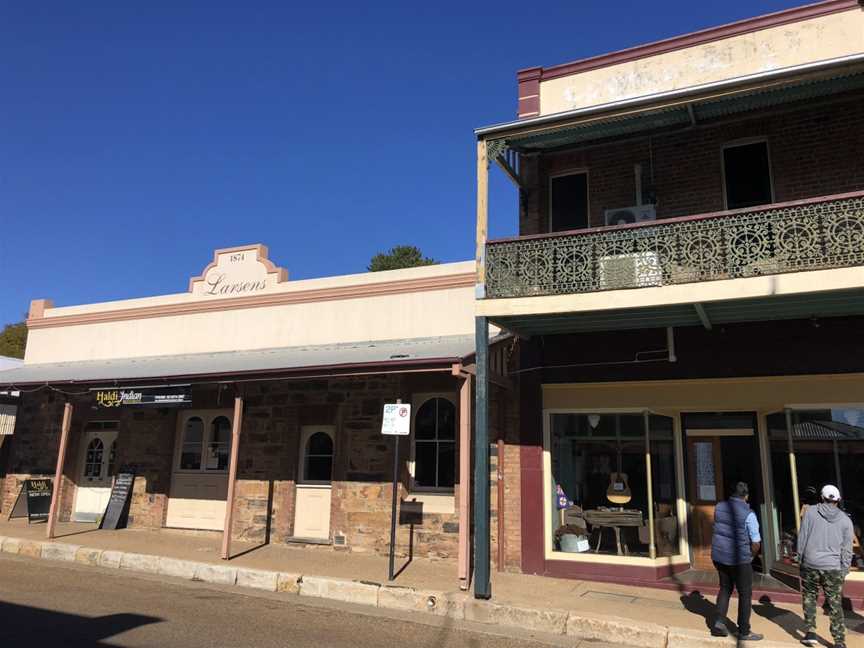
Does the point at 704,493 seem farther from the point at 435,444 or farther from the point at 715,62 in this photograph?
the point at 715,62

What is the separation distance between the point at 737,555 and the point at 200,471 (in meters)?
10.8

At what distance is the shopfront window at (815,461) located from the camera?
8.61 metres

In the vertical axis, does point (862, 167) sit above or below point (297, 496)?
above

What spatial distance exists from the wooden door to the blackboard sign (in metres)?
11.3

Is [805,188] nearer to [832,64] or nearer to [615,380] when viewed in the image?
[832,64]

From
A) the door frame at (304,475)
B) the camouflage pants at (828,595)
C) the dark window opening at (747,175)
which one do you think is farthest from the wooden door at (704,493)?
the door frame at (304,475)

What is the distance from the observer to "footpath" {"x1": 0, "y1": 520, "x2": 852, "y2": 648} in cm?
704

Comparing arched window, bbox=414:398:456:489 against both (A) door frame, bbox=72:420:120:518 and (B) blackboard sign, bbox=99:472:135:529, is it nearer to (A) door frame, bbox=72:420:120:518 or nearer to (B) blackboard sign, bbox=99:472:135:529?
(B) blackboard sign, bbox=99:472:135:529

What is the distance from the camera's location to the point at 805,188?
948 cm

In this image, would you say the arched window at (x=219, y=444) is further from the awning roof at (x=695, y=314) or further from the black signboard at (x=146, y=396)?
the awning roof at (x=695, y=314)

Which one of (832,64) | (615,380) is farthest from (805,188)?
(615,380)

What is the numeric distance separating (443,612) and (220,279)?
9416 mm

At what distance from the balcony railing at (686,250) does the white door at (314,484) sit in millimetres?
5260

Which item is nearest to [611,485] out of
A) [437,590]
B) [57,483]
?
[437,590]
